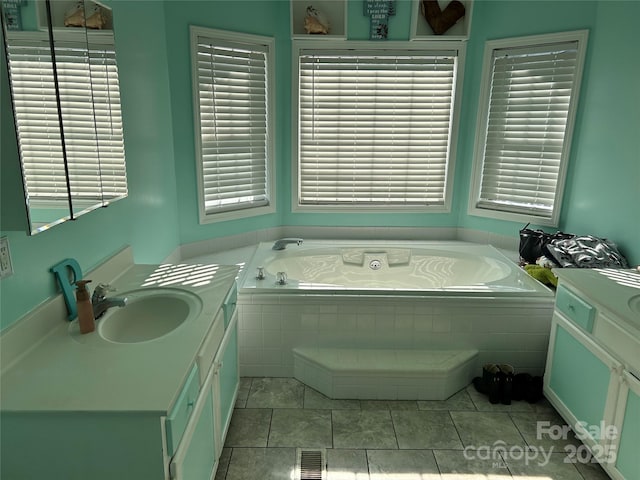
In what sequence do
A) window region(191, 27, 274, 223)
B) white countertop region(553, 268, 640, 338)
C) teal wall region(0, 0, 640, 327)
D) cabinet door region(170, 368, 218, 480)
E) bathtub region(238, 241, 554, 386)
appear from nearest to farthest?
cabinet door region(170, 368, 218, 480)
white countertop region(553, 268, 640, 338)
teal wall region(0, 0, 640, 327)
bathtub region(238, 241, 554, 386)
window region(191, 27, 274, 223)

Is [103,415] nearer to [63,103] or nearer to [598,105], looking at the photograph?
[63,103]

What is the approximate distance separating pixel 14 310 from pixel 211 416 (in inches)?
32.2

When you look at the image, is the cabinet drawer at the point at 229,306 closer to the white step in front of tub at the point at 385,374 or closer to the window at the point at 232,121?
the white step in front of tub at the point at 385,374

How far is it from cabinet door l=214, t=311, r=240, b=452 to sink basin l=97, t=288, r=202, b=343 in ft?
0.75

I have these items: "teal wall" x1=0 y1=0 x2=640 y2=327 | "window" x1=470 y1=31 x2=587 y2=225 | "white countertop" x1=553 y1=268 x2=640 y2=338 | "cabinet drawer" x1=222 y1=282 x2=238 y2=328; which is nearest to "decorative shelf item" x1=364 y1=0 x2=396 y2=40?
"teal wall" x1=0 y1=0 x2=640 y2=327

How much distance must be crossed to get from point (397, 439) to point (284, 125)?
2467 mm

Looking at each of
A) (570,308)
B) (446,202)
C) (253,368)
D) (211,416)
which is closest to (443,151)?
(446,202)

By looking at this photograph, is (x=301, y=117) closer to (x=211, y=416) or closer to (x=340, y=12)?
(x=340, y=12)

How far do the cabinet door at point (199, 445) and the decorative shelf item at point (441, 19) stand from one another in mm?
2972

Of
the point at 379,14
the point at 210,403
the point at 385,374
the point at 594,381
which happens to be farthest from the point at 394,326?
the point at 379,14

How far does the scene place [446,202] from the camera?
3.98m

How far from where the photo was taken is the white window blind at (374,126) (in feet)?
12.2

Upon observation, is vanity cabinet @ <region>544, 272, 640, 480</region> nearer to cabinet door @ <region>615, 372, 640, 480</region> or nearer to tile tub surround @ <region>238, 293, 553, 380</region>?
cabinet door @ <region>615, 372, 640, 480</region>

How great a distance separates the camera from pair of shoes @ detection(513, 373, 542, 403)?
8.77 feet
